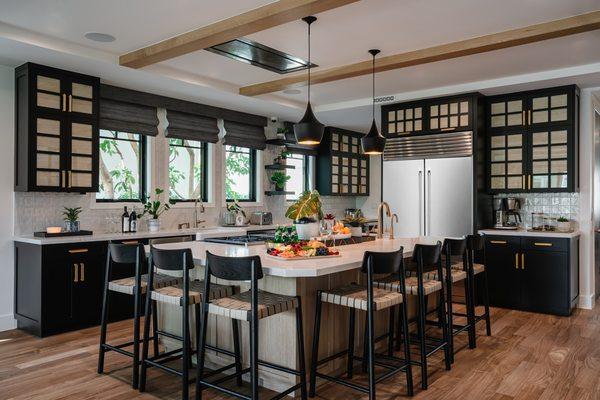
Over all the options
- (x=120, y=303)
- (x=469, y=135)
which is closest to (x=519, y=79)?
(x=469, y=135)

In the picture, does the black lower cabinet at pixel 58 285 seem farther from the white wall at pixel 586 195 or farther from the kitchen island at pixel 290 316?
the white wall at pixel 586 195

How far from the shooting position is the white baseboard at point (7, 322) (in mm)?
4652

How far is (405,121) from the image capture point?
6.40 m

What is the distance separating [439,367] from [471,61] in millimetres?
3064

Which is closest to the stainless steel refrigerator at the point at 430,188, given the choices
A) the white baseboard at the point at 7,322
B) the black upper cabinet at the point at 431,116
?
the black upper cabinet at the point at 431,116

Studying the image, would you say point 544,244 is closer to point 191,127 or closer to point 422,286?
point 422,286

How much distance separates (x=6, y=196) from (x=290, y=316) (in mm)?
3373

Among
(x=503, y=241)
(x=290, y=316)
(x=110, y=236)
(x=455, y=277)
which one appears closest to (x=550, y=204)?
(x=503, y=241)

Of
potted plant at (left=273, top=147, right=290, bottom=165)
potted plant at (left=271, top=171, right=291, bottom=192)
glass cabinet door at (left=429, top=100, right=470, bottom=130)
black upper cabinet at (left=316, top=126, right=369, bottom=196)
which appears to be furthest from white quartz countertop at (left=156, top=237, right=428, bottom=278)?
black upper cabinet at (left=316, top=126, right=369, bottom=196)

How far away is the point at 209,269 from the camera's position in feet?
9.23

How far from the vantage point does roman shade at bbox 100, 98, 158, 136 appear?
536 cm

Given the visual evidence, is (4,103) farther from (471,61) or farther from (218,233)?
(471,61)

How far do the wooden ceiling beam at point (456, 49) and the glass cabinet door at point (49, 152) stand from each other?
2.35 metres

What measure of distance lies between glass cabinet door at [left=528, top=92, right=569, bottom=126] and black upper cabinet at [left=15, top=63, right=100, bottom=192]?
5.04 metres
